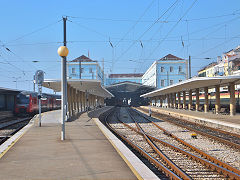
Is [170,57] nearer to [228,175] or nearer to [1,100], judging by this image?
[1,100]

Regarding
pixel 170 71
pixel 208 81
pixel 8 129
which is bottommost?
pixel 8 129

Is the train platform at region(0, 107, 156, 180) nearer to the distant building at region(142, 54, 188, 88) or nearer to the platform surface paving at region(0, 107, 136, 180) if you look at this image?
the platform surface paving at region(0, 107, 136, 180)

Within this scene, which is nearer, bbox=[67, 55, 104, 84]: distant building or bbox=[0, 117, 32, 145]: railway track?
bbox=[0, 117, 32, 145]: railway track

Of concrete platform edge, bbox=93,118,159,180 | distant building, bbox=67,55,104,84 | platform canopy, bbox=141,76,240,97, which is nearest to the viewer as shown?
concrete platform edge, bbox=93,118,159,180

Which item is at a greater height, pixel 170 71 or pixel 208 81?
pixel 170 71

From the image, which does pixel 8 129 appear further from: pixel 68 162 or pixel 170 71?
pixel 170 71

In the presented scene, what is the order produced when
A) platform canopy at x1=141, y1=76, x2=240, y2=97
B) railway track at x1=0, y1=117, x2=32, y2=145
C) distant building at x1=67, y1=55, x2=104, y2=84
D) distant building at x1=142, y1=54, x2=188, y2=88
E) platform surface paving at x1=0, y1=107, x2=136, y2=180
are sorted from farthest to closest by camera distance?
distant building at x1=67, y1=55, x2=104, y2=84 → distant building at x1=142, y1=54, x2=188, y2=88 → platform canopy at x1=141, y1=76, x2=240, y2=97 → railway track at x1=0, y1=117, x2=32, y2=145 → platform surface paving at x1=0, y1=107, x2=136, y2=180

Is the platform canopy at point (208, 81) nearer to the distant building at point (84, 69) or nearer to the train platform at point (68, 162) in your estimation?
the train platform at point (68, 162)

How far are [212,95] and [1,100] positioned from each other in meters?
29.0

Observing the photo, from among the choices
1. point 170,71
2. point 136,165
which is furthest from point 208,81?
point 170,71

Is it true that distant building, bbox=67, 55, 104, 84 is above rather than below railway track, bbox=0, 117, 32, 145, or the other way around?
above

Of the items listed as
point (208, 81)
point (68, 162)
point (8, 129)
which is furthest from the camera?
point (208, 81)

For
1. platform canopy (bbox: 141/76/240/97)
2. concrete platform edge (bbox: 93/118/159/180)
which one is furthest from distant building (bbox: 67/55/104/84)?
concrete platform edge (bbox: 93/118/159/180)

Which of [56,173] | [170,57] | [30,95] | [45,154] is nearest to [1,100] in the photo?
[30,95]
